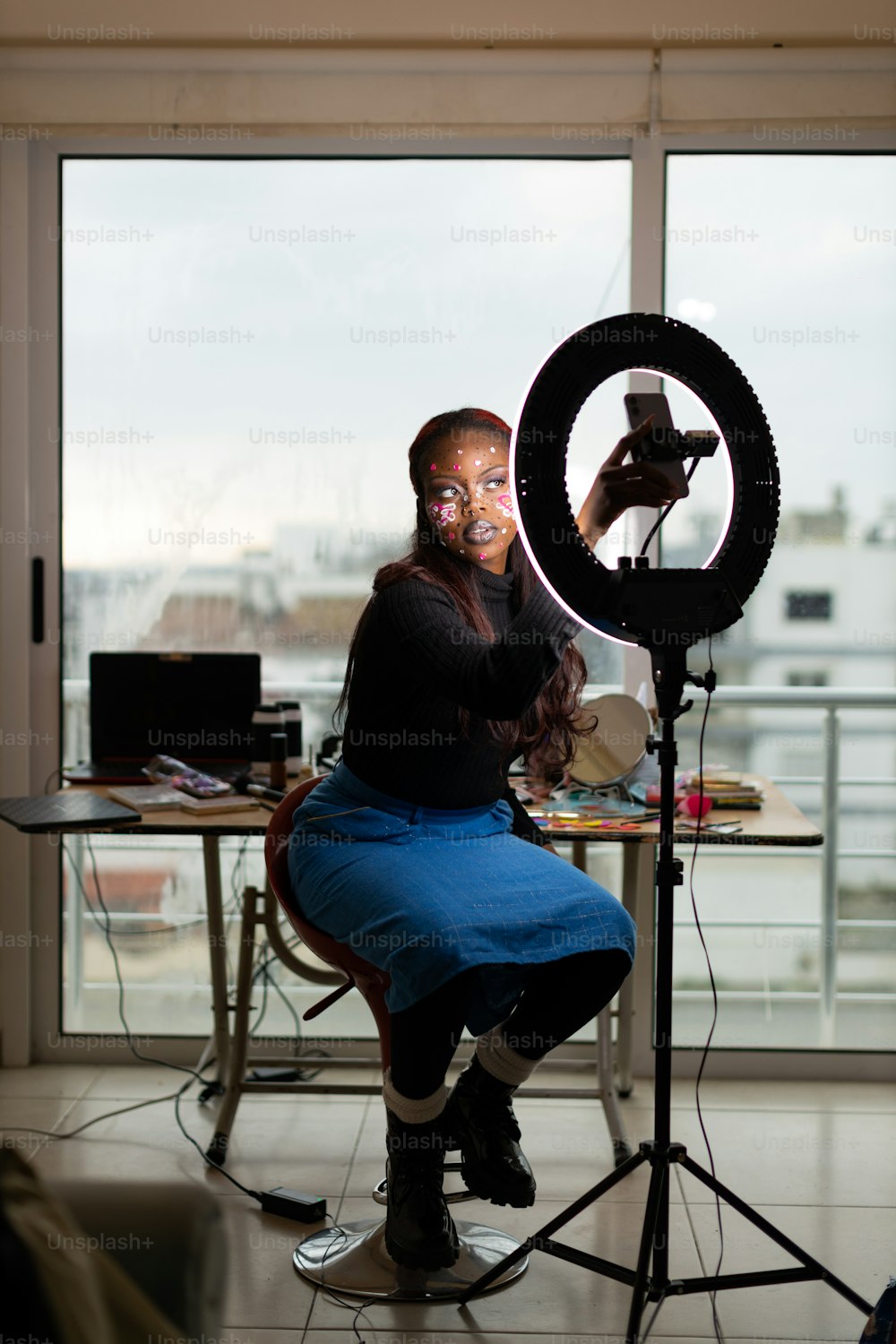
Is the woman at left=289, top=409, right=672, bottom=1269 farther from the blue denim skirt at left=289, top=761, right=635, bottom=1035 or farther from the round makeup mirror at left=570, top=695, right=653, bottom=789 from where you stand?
the round makeup mirror at left=570, top=695, right=653, bottom=789

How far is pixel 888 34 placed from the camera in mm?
2883

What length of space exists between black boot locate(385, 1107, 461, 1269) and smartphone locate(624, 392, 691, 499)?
0.97 meters

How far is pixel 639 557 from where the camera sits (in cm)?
177

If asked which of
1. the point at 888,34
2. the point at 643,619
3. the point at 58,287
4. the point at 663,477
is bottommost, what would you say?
the point at 643,619

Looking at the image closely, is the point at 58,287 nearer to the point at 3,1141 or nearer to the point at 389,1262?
the point at 3,1141

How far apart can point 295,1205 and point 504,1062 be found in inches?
22.0

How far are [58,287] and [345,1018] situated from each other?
1830 millimetres

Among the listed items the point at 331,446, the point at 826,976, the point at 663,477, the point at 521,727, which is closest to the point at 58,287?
the point at 331,446

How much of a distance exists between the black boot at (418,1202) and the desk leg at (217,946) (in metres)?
0.90

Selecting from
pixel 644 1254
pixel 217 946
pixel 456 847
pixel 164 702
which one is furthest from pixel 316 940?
pixel 164 702

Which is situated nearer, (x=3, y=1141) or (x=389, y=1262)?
(x=389, y=1262)

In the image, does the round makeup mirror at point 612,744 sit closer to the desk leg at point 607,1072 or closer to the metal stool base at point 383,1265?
the desk leg at point 607,1072

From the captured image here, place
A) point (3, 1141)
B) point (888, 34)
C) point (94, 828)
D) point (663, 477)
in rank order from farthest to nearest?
point (888, 34), point (3, 1141), point (94, 828), point (663, 477)

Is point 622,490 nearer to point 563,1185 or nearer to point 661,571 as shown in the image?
point 661,571
